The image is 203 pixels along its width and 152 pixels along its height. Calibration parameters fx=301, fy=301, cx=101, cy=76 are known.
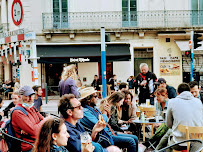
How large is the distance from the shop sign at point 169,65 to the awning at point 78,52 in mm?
2515

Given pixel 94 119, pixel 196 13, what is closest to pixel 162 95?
pixel 94 119

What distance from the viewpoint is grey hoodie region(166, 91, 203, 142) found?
492 cm

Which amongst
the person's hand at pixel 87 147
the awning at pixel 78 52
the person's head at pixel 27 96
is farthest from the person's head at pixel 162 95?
the awning at pixel 78 52

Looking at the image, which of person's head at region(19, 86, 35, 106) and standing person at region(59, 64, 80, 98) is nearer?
person's head at region(19, 86, 35, 106)

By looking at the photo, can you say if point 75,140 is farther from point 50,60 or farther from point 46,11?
point 46,11

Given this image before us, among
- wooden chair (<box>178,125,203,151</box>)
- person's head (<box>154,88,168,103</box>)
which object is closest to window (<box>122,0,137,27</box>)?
person's head (<box>154,88,168,103</box>)

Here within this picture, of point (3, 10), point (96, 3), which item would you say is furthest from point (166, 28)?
point (3, 10)

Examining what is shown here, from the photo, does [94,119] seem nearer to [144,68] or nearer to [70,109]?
[70,109]

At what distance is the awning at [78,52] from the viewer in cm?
1712

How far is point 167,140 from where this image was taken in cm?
555

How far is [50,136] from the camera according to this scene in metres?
3.03

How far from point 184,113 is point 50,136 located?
2.67 meters

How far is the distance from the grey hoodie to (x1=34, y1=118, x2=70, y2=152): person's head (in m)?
2.39

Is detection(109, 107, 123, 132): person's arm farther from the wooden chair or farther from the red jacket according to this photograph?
the red jacket
